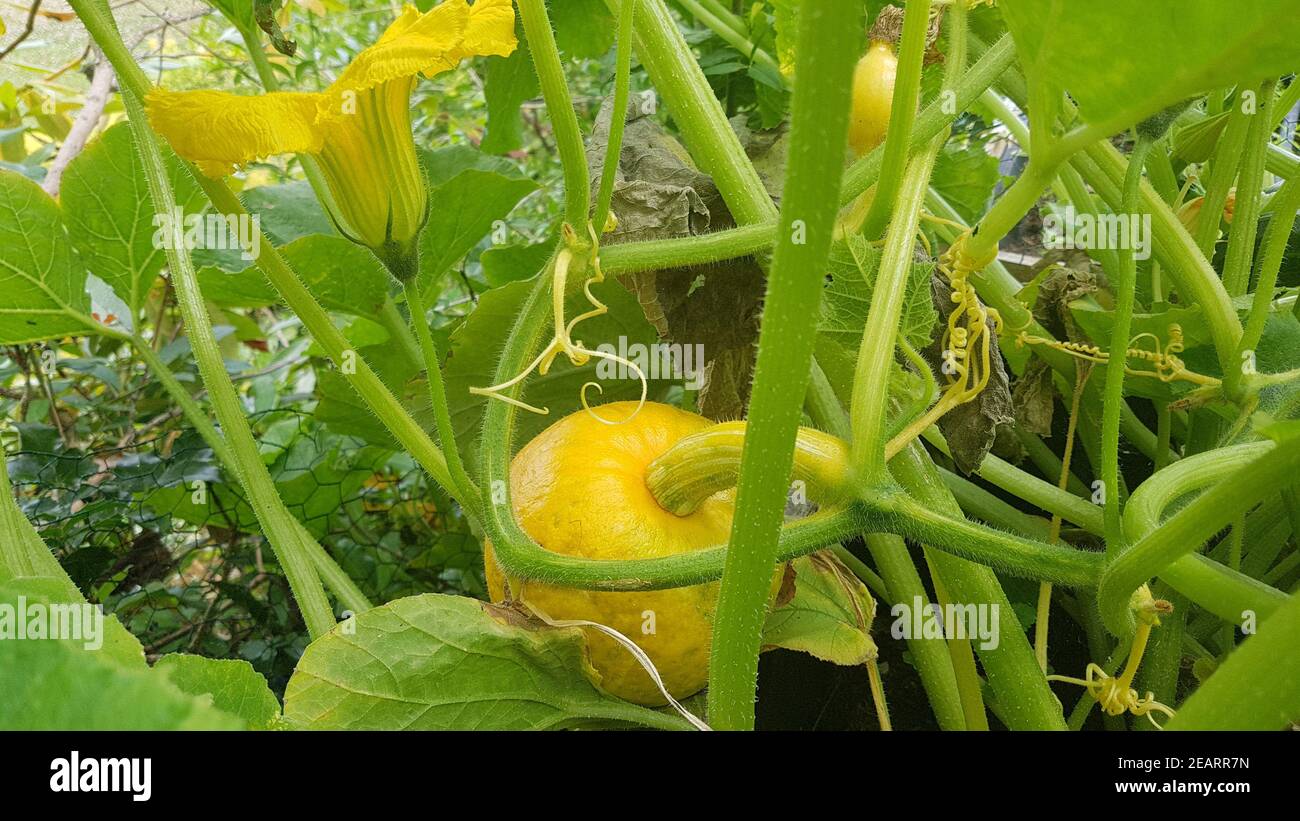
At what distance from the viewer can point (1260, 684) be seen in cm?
34

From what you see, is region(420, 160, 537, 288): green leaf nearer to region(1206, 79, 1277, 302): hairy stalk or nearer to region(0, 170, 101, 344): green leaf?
region(0, 170, 101, 344): green leaf

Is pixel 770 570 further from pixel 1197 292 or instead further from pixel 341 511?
pixel 341 511

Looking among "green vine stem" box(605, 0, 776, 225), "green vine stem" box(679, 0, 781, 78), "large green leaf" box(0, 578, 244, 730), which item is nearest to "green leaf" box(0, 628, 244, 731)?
→ "large green leaf" box(0, 578, 244, 730)

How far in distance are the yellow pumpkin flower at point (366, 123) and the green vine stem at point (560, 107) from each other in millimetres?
16

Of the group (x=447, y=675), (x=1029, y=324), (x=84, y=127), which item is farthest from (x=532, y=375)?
(x=84, y=127)

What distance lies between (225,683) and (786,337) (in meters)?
0.34

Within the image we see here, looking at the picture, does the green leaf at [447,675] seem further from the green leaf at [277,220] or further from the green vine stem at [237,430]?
the green leaf at [277,220]

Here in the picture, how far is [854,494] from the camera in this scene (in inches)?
20.1

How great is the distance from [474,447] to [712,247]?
0.92ft

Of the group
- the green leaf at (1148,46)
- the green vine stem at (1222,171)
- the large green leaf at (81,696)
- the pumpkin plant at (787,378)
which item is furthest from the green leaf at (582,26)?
the large green leaf at (81,696)

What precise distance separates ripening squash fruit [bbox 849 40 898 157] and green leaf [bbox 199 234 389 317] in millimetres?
448

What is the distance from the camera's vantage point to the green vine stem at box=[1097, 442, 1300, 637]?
0.39 metres
